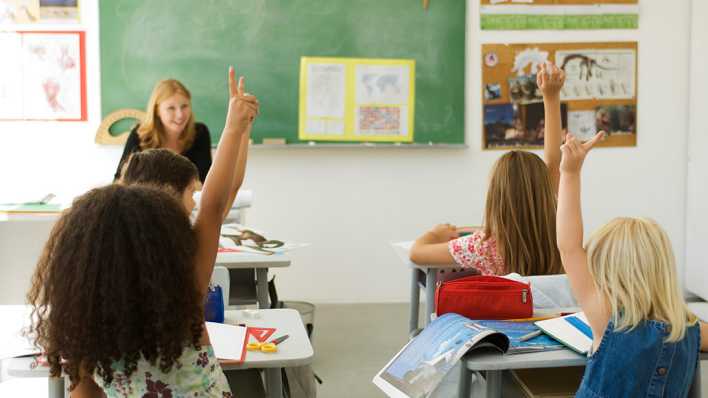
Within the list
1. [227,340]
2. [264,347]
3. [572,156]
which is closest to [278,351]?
[264,347]

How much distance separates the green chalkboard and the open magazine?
328 cm

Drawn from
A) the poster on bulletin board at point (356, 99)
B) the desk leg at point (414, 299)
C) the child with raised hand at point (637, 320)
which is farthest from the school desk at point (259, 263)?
the poster on bulletin board at point (356, 99)

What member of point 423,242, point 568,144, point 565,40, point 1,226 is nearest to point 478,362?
point 568,144

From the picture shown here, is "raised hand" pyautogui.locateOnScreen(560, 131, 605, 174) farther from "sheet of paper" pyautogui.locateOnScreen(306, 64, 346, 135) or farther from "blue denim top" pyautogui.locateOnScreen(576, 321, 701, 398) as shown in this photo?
"sheet of paper" pyautogui.locateOnScreen(306, 64, 346, 135)

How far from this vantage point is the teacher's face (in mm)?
4320

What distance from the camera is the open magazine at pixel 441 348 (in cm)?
192

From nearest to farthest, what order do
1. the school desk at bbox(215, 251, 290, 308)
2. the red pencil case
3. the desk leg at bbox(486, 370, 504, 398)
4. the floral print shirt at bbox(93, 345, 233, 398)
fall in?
the floral print shirt at bbox(93, 345, 233, 398)
the desk leg at bbox(486, 370, 504, 398)
the red pencil case
the school desk at bbox(215, 251, 290, 308)

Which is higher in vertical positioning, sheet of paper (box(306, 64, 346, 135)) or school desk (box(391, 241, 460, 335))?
sheet of paper (box(306, 64, 346, 135))

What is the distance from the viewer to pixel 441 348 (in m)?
1.97

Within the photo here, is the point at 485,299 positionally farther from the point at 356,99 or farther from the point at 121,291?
the point at 356,99

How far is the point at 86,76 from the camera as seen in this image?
513cm

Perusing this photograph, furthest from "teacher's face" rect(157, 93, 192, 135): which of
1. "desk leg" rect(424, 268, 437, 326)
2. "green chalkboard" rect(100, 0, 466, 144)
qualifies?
"desk leg" rect(424, 268, 437, 326)

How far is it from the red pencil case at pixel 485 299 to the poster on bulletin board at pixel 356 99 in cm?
309

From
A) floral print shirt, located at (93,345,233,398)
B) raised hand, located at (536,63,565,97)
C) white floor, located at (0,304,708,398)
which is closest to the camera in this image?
floral print shirt, located at (93,345,233,398)
